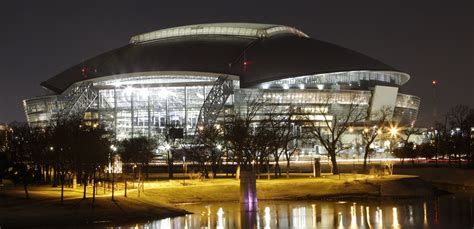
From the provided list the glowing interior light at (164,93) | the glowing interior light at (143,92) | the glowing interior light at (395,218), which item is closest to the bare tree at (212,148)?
the glowing interior light at (395,218)

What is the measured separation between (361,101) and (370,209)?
9648 cm

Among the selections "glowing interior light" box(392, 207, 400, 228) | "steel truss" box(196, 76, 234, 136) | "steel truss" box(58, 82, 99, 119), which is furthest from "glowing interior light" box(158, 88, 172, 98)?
"glowing interior light" box(392, 207, 400, 228)

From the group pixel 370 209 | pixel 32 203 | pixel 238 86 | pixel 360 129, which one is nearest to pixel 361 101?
pixel 360 129

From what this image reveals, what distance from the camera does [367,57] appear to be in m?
165

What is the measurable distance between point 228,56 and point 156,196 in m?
94.8

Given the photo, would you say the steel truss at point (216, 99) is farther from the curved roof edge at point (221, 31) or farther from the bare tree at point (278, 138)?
the bare tree at point (278, 138)

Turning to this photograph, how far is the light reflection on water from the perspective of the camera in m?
51.0

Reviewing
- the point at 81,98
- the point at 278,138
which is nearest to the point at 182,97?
the point at 81,98

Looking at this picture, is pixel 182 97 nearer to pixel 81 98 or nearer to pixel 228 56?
pixel 228 56

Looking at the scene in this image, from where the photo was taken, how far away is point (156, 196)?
64.4 metres

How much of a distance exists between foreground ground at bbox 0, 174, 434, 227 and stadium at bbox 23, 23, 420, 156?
72.9 metres

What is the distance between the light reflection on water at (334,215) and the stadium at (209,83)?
80.3 meters

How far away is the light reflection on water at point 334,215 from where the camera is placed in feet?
167

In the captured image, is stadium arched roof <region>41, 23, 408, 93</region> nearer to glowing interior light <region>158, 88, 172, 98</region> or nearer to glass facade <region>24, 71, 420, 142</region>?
glass facade <region>24, 71, 420, 142</region>
